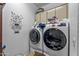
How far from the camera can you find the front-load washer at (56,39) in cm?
164

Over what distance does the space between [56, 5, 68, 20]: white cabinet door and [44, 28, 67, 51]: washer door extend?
136mm

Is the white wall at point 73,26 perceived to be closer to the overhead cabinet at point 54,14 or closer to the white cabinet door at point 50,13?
the overhead cabinet at point 54,14

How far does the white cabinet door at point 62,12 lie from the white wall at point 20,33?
23 cm

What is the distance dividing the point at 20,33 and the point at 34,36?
0.14 metres

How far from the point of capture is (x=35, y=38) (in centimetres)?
170

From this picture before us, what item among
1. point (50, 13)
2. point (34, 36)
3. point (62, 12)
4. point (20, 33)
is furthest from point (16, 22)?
point (62, 12)

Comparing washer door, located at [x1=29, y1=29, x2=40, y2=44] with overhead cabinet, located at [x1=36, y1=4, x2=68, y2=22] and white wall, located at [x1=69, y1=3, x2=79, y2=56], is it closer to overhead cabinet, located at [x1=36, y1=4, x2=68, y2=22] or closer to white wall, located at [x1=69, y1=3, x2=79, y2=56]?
overhead cabinet, located at [x1=36, y1=4, x2=68, y2=22]

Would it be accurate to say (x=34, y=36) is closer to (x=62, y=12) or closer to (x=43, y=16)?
(x=43, y=16)

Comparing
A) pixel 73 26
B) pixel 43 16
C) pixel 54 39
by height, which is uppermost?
pixel 43 16

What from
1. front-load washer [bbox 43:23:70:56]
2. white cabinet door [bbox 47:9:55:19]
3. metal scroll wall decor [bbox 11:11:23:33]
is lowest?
front-load washer [bbox 43:23:70:56]

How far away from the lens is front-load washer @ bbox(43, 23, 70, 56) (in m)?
1.64

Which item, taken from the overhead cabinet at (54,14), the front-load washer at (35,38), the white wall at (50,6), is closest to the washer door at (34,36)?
the front-load washer at (35,38)

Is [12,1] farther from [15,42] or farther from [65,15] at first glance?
[65,15]

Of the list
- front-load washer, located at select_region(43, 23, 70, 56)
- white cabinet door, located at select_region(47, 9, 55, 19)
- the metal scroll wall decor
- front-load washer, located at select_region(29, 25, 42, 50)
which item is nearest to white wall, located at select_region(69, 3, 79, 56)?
front-load washer, located at select_region(43, 23, 70, 56)
